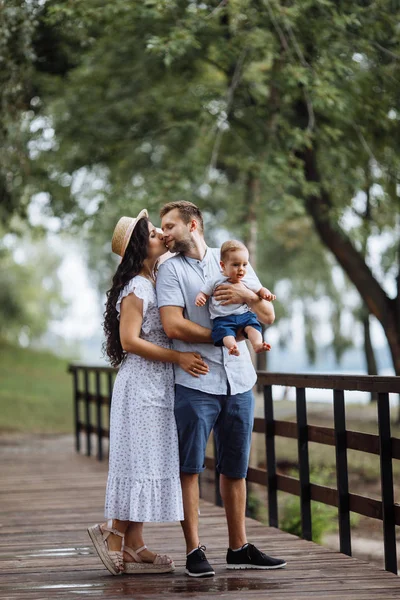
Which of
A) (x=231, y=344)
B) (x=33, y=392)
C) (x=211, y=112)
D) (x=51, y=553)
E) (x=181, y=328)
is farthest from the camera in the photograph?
(x=33, y=392)

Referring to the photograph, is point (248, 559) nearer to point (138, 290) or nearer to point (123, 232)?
point (138, 290)

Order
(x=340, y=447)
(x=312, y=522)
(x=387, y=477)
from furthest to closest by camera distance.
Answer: (x=312, y=522)
(x=340, y=447)
(x=387, y=477)

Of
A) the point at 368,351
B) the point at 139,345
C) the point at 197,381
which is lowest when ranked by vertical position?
the point at 368,351

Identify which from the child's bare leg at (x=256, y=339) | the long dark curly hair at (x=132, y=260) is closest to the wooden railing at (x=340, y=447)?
the child's bare leg at (x=256, y=339)

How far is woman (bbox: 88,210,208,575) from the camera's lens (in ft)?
14.3

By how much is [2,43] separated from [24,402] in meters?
12.5

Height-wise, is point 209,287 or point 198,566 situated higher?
point 209,287

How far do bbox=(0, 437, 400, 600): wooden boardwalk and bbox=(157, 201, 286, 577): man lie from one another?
267mm

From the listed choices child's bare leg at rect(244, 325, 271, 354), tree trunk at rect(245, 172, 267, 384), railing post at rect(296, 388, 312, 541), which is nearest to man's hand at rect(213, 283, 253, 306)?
child's bare leg at rect(244, 325, 271, 354)

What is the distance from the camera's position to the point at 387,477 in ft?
15.3

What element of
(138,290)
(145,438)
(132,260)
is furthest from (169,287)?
(145,438)

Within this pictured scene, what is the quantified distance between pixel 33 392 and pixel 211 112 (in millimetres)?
12549

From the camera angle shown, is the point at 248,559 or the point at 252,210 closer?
the point at 248,559

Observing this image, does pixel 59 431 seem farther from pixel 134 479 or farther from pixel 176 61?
pixel 134 479
